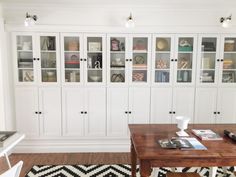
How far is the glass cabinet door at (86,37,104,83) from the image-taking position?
368 cm

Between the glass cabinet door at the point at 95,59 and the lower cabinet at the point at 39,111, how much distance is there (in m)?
0.58

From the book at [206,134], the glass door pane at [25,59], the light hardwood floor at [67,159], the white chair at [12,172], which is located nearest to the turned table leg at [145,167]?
the book at [206,134]

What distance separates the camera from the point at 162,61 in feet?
12.4

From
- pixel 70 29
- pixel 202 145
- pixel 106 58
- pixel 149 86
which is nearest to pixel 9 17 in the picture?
pixel 70 29

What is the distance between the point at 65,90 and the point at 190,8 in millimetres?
2324

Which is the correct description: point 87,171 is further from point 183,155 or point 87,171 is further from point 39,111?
point 183,155

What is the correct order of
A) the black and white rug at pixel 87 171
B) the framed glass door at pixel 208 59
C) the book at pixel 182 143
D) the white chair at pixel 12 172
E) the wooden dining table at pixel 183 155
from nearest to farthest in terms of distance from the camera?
the white chair at pixel 12 172 < the wooden dining table at pixel 183 155 < the book at pixel 182 143 < the black and white rug at pixel 87 171 < the framed glass door at pixel 208 59

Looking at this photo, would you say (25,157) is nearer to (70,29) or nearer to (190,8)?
(70,29)

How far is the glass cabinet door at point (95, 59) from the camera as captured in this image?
368 cm

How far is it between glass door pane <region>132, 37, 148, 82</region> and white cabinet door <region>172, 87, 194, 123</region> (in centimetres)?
58

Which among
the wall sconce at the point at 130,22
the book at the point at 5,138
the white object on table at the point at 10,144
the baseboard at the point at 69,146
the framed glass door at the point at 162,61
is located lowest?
the baseboard at the point at 69,146

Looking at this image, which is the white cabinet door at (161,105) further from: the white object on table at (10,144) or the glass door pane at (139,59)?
the white object on table at (10,144)

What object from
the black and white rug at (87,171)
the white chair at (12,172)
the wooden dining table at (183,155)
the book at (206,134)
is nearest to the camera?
the white chair at (12,172)

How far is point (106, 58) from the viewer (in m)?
3.68
